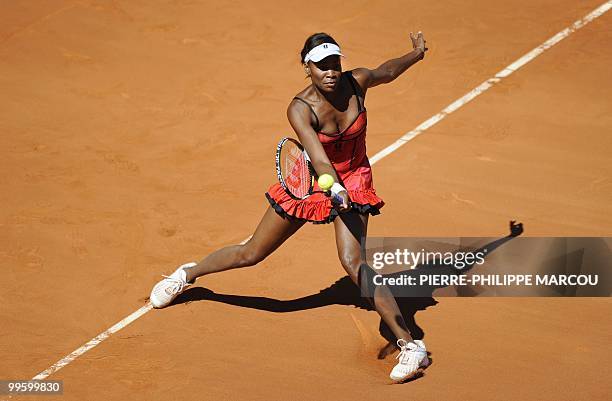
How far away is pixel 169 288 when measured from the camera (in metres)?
8.12

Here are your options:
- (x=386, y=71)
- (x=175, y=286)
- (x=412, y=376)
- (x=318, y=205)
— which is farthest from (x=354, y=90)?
(x=175, y=286)

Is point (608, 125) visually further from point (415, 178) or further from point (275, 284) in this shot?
point (275, 284)

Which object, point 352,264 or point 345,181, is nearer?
point 352,264

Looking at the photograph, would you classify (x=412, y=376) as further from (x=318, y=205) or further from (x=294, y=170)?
(x=294, y=170)

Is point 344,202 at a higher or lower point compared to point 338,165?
lower

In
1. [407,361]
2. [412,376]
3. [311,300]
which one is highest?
[311,300]

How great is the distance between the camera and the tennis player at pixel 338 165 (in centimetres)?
704

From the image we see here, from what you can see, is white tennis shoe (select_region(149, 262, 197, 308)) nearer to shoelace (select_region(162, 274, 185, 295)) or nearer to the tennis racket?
shoelace (select_region(162, 274, 185, 295))

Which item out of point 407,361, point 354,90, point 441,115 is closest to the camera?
point 407,361

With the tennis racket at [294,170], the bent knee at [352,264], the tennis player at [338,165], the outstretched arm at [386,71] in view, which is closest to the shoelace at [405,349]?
the tennis player at [338,165]

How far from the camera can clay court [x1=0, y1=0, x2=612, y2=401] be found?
7.45 m

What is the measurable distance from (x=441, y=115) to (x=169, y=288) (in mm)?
4329

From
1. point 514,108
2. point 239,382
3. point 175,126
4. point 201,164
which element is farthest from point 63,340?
point 514,108

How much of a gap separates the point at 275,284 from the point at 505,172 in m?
2.89
